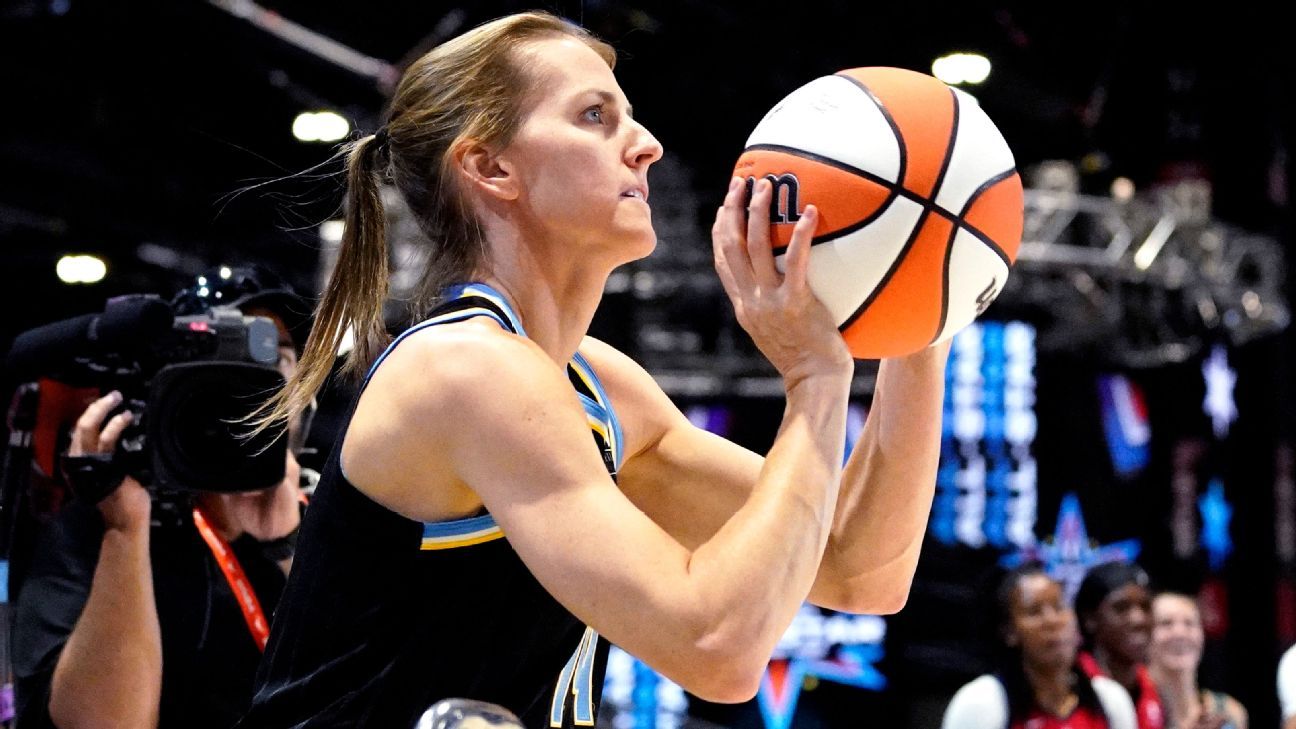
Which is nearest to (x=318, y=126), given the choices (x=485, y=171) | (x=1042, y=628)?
(x=1042, y=628)

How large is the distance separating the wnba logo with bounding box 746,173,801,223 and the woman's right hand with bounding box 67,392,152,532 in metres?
1.39

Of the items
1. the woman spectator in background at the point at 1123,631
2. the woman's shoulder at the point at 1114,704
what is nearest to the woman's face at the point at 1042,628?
the woman's shoulder at the point at 1114,704

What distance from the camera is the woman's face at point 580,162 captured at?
7.32ft

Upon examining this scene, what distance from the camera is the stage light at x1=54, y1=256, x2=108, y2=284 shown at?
8.79 meters

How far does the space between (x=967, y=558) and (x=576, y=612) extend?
947 cm

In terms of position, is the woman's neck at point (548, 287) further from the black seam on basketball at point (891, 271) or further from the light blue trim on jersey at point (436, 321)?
the black seam on basketball at point (891, 271)

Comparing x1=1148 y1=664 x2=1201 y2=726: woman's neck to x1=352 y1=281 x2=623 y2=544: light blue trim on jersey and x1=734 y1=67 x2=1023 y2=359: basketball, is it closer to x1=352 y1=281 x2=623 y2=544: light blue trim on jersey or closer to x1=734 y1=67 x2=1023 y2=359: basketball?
x1=734 y1=67 x2=1023 y2=359: basketball

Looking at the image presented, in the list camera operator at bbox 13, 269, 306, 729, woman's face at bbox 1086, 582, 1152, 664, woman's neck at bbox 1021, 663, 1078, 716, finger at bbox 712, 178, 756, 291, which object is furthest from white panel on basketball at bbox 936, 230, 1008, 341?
woman's face at bbox 1086, 582, 1152, 664

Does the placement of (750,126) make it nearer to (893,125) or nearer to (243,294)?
(243,294)

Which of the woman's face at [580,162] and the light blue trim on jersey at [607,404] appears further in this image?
the light blue trim on jersey at [607,404]

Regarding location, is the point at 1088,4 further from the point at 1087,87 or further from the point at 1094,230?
the point at 1094,230

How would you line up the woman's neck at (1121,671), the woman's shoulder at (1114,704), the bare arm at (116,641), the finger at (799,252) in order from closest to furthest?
the finger at (799,252) → the bare arm at (116,641) → the woman's shoulder at (1114,704) → the woman's neck at (1121,671)

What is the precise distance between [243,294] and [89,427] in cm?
50

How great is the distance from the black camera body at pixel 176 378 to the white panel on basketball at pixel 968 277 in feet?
4.41
